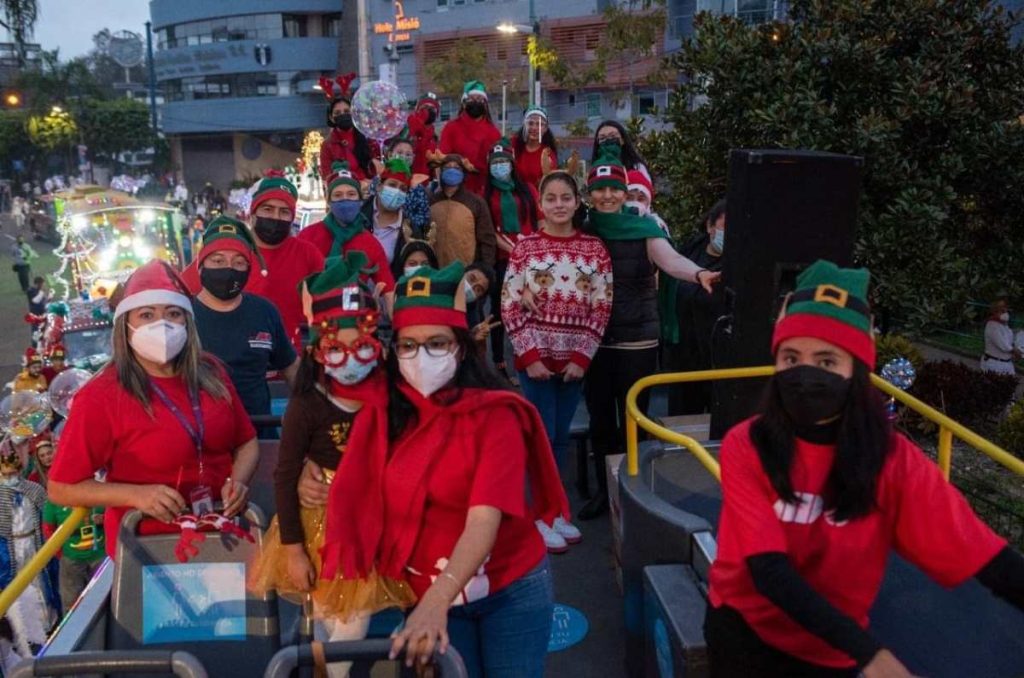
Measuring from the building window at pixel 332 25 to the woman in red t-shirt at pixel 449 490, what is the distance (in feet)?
182

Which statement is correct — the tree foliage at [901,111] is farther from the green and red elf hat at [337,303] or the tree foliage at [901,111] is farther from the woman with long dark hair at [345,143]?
the green and red elf hat at [337,303]

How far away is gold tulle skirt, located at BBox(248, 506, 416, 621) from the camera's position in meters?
2.74

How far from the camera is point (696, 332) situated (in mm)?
6320

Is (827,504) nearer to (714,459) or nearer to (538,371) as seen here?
(714,459)

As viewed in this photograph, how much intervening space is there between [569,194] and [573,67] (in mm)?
21870

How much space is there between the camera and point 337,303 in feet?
9.50

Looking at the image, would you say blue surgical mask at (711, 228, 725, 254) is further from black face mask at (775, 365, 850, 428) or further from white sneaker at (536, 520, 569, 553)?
black face mask at (775, 365, 850, 428)

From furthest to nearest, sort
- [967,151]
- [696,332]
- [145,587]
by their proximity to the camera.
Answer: [967,151]
[696,332]
[145,587]

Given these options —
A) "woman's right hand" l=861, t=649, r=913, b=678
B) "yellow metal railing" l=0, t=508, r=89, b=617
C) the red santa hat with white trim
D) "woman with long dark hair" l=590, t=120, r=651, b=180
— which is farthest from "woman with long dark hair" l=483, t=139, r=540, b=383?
"woman's right hand" l=861, t=649, r=913, b=678

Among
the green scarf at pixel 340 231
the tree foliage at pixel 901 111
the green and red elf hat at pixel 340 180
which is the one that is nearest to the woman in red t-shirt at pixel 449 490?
the green scarf at pixel 340 231

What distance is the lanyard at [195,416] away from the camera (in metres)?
3.40

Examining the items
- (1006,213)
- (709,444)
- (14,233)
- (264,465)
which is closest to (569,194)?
(709,444)

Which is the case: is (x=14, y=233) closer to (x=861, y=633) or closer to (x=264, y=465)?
(x=264, y=465)

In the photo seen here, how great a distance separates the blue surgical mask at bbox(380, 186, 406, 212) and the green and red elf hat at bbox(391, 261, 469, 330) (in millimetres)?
4328
